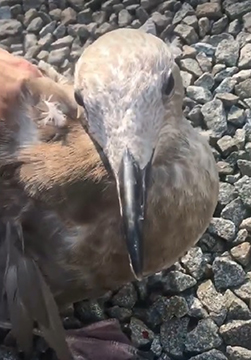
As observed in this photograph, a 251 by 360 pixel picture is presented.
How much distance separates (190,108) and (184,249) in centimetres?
58

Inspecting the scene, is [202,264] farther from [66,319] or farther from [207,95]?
[207,95]

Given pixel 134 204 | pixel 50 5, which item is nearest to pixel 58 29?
pixel 50 5

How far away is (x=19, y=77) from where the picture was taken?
1.97m

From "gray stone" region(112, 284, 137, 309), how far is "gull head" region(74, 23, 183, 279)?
1.58 ft

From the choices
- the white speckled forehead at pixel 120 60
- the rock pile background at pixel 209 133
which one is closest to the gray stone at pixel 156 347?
the rock pile background at pixel 209 133

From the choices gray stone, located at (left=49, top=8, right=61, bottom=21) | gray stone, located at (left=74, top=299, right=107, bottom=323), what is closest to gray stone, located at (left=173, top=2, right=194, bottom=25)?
gray stone, located at (left=49, top=8, right=61, bottom=21)

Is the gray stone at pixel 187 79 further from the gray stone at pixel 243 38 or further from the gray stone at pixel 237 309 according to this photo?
the gray stone at pixel 237 309

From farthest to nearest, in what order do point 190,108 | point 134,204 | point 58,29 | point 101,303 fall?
point 58,29 → point 190,108 → point 101,303 → point 134,204

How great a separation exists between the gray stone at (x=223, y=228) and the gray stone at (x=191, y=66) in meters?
0.49

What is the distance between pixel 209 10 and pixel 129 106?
44.3 inches

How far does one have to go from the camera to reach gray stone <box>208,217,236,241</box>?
2170 mm

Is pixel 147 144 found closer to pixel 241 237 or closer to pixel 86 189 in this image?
pixel 86 189

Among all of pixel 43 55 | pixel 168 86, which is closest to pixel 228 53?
pixel 43 55

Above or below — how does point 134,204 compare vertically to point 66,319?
above
